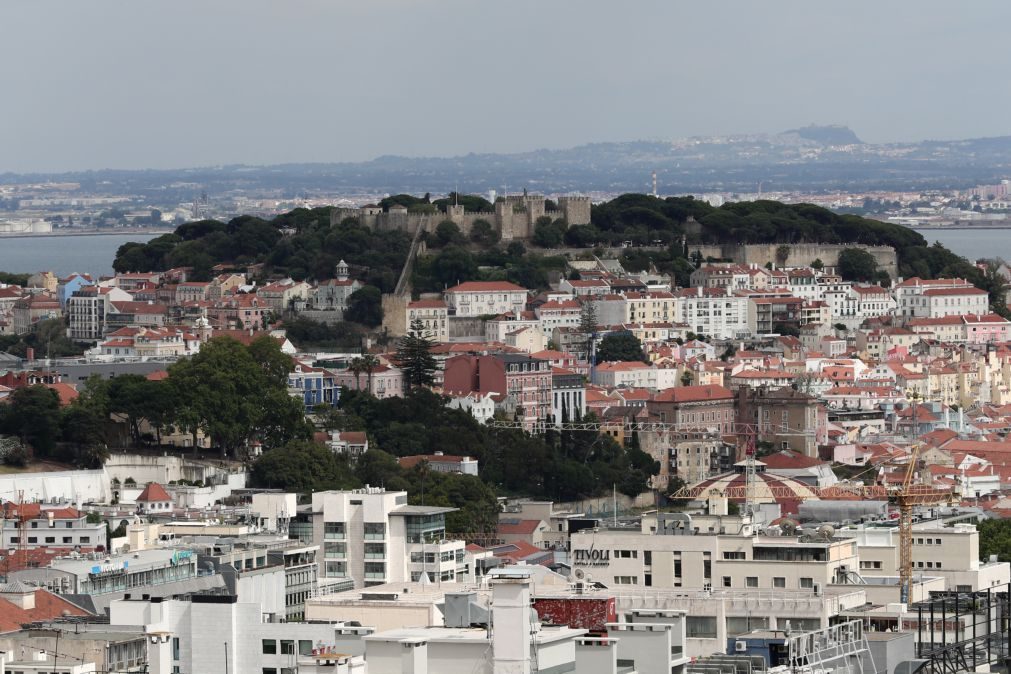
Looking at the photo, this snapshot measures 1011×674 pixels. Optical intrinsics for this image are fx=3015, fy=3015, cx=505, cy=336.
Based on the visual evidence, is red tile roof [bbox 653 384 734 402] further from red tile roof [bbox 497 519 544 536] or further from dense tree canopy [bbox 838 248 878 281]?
dense tree canopy [bbox 838 248 878 281]

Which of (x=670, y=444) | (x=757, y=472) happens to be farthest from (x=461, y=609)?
(x=670, y=444)

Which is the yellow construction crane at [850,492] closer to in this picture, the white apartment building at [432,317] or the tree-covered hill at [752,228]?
the white apartment building at [432,317]

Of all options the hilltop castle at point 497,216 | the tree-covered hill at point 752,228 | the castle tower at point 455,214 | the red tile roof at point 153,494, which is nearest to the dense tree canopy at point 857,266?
the tree-covered hill at point 752,228

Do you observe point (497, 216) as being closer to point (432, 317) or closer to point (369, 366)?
point (432, 317)

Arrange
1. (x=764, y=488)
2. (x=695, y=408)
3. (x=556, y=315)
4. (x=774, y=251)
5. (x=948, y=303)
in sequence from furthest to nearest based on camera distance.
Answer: (x=774, y=251)
(x=948, y=303)
(x=556, y=315)
(x=695, y=408)
(x=764, y=488)

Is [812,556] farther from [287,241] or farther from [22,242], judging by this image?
[22,242]

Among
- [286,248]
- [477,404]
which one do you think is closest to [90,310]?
[286,248]

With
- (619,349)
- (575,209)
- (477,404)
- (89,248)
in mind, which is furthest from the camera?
(89,248)
